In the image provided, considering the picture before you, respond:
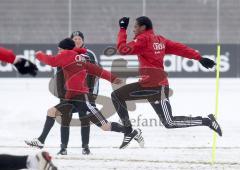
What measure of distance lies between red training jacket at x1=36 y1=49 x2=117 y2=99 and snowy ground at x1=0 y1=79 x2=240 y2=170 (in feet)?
3.07

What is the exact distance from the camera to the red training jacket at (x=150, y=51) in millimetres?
10140

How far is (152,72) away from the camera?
34.4 ft

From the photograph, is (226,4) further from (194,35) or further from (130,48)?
(130,48)

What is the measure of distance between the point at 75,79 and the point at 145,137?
102 inches

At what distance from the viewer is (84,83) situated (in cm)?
1125

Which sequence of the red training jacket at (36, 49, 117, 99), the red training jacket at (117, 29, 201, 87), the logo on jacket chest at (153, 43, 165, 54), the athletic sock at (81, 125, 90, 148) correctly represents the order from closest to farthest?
the red training jacket at (117, 29, 201, 87) < the logo on jacket chest at (153, 43, 165, 54) < the red training jacket at (36, 49, 117, 99) < the athletic sock at (81, 125, 90, 148)

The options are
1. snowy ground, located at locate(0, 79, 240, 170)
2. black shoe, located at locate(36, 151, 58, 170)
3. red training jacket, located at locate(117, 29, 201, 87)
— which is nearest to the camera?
black shoe, located at locate(36, 151, 58, 170)

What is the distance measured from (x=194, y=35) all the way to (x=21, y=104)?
885cm

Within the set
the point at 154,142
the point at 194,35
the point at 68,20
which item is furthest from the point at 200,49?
the point at 154,142

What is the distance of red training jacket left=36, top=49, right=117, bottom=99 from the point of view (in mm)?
10703

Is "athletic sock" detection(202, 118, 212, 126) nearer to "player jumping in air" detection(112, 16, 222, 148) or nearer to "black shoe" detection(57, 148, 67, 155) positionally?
"player jumping in air" detection(112, 16, 222, 148)

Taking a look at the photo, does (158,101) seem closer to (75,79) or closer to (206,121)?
(206,121)

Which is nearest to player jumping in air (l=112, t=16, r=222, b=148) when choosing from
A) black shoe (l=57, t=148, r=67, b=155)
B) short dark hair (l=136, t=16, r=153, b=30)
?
short dark hair (l=136, t=16, r=153, b=30)

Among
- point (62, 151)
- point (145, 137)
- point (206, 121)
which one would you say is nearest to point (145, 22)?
point (206, 121)
